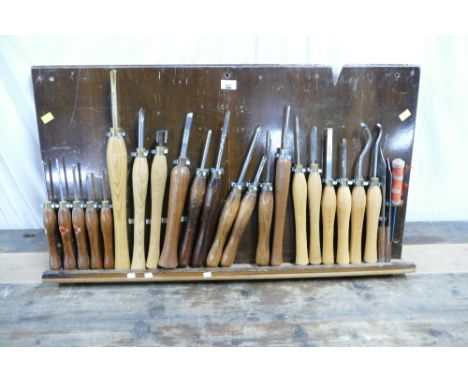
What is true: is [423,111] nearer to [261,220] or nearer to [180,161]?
[261,220]

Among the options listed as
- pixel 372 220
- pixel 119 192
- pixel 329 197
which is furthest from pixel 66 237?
pixel 372 220

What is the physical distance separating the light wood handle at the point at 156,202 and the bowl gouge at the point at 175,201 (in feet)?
0.08

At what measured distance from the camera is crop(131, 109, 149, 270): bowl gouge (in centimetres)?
142

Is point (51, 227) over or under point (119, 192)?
under

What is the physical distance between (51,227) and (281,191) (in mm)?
779

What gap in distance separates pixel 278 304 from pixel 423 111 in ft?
3.37

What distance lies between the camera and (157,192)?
1.43m

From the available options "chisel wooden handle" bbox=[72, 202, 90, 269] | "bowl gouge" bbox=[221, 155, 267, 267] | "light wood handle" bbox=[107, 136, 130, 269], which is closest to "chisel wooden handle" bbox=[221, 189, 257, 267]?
"bowl gouge" bbox=[221, 155, 267, 267]
